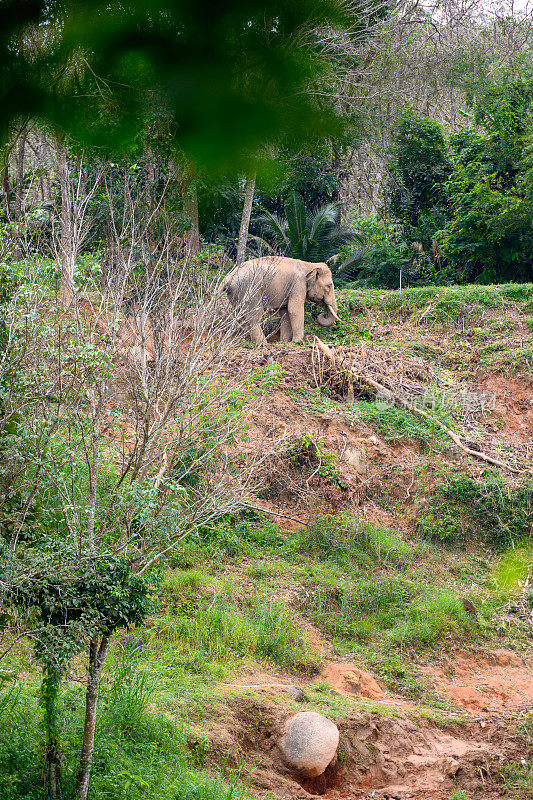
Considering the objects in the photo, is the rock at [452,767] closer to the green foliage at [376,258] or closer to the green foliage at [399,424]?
the green foliage at [399,424]

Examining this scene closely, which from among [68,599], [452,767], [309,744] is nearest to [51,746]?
[68,599]

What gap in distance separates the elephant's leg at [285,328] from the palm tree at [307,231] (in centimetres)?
304

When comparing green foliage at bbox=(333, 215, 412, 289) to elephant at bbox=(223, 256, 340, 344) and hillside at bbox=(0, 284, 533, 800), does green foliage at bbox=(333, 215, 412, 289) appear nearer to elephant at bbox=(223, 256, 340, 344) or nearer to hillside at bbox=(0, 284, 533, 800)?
hillside at bbox=(0, 284, 533, 800)

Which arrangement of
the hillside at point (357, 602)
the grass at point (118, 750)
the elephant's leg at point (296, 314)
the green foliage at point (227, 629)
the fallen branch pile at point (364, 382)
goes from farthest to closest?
the elephant's leg at point (296, 314) → the fallen branch pile at point (364, 382) → the green foliage at point (227, 629) → the hillside at point (357, 602) → the grass at point (118, 750)

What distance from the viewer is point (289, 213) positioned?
1509 centimetres

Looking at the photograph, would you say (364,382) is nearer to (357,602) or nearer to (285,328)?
(285,328)

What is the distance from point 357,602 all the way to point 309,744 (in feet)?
8.08

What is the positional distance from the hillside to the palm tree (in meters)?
3.09

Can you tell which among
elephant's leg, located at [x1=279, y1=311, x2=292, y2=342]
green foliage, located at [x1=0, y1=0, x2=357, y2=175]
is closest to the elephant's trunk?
elephant's leg, located at [x1=279, y1=311, x2=292, y2=342]

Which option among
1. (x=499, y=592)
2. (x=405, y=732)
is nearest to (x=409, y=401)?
(x=499, y=592)

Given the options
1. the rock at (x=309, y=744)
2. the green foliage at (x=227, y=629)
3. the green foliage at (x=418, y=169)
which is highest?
the green foliage at (x=418, y=169)

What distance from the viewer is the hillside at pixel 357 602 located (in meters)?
5.22

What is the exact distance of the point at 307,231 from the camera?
15.3 meters

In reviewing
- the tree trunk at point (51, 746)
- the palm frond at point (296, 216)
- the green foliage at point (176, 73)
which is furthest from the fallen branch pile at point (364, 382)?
the green foliage at point (176, 73)
